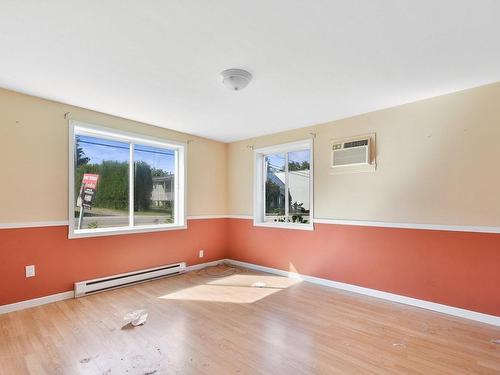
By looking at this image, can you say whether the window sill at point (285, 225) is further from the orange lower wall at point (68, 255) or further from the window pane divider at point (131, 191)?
the window pane divider at point (131, 191)

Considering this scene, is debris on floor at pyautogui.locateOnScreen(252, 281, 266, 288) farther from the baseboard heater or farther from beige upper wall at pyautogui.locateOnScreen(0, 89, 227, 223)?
beige upper wall at pyautogui.locateOnScreen(0, 89, 227, 223)

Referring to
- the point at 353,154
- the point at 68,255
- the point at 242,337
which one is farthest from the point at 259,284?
the point at 68,255

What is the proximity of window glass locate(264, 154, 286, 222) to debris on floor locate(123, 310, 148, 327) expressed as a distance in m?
2.70

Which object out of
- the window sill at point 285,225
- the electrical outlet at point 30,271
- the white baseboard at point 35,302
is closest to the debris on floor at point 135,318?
the white baseboard at point 35,302

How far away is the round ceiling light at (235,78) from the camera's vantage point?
2512mm

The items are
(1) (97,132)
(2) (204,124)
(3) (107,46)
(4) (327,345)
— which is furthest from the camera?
(2) (204,124)

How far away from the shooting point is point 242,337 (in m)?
2.49

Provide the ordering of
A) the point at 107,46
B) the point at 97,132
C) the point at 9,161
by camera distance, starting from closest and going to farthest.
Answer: the point at 107,46 < the point at 9,161 < the point at 97,132

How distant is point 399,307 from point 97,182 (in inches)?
168

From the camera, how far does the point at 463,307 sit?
114 inches

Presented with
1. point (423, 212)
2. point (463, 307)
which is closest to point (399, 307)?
point (463, 307)

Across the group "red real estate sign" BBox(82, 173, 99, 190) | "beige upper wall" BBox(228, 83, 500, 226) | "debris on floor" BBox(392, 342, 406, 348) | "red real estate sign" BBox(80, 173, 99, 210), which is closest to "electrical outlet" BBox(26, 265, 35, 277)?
"red real estate sign" BBox(80, 173, 99, 210)

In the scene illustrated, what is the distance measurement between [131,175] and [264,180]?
2302 mm

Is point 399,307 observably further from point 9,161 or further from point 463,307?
point 9,161
